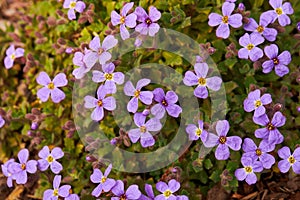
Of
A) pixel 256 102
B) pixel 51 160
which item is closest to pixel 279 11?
pixel 256 102

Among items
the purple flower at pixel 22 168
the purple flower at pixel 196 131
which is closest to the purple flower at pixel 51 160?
the purple flower at pixel 22 168

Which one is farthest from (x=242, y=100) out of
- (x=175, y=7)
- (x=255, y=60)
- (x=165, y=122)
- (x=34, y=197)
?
(x=34, y=197)

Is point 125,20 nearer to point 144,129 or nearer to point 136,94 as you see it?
point 136,94

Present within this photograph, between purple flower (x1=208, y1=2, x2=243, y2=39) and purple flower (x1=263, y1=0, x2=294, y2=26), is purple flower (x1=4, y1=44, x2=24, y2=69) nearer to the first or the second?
purple flower (x1=208, y1=2, x2=243, y2=39)

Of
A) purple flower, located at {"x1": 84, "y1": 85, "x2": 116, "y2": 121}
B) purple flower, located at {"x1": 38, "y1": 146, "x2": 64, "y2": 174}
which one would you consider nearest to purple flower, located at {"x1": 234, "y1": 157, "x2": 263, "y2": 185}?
purple flower, located at {"x1": 84, "y1": 85, "x2": 116, "y2": 121}

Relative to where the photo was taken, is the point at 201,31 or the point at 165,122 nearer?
the point at 165,122

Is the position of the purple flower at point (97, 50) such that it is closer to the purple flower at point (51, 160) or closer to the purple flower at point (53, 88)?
the purple flower at point (53, 88)

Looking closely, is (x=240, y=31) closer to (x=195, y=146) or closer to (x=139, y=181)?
(x=195, y=146)
